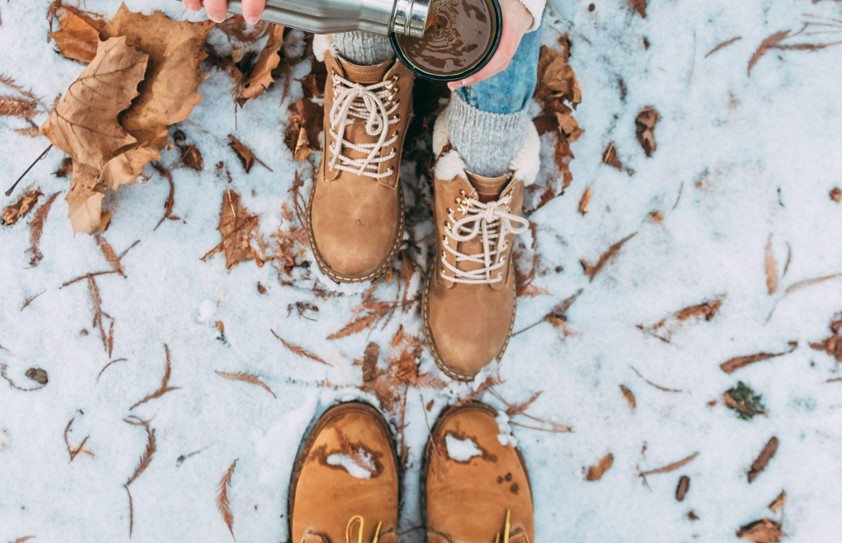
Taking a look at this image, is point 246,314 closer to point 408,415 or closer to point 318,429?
point 318,429

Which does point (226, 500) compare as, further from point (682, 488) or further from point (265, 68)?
point (682, 488)

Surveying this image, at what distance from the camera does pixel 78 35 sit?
1.58 metres

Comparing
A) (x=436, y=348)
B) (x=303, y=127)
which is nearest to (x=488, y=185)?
(x=436, y=348)

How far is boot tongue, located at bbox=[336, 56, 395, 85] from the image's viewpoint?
4.42 ft

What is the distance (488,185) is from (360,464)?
872mm

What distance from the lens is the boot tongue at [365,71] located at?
1.35 m

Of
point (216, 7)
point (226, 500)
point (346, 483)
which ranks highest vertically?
point (216, 7)

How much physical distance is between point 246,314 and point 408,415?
56cm

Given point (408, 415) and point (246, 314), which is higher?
point (246, 314)

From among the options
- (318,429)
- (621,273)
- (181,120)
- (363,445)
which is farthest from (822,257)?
(181,120)

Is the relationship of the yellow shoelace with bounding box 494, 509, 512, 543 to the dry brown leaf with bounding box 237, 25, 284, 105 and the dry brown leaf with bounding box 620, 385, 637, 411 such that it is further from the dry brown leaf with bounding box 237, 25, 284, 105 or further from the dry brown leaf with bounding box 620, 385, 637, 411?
the dry brown leaf with bounding box 237, 25, 284, 105

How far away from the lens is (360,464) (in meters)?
1.64

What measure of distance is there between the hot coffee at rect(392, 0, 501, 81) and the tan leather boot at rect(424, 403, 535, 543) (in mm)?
1076

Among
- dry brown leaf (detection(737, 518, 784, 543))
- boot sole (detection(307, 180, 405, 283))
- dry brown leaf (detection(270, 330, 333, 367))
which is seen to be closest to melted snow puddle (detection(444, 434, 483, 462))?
dry brown leaf (detection(270, 330, 333, 367))
